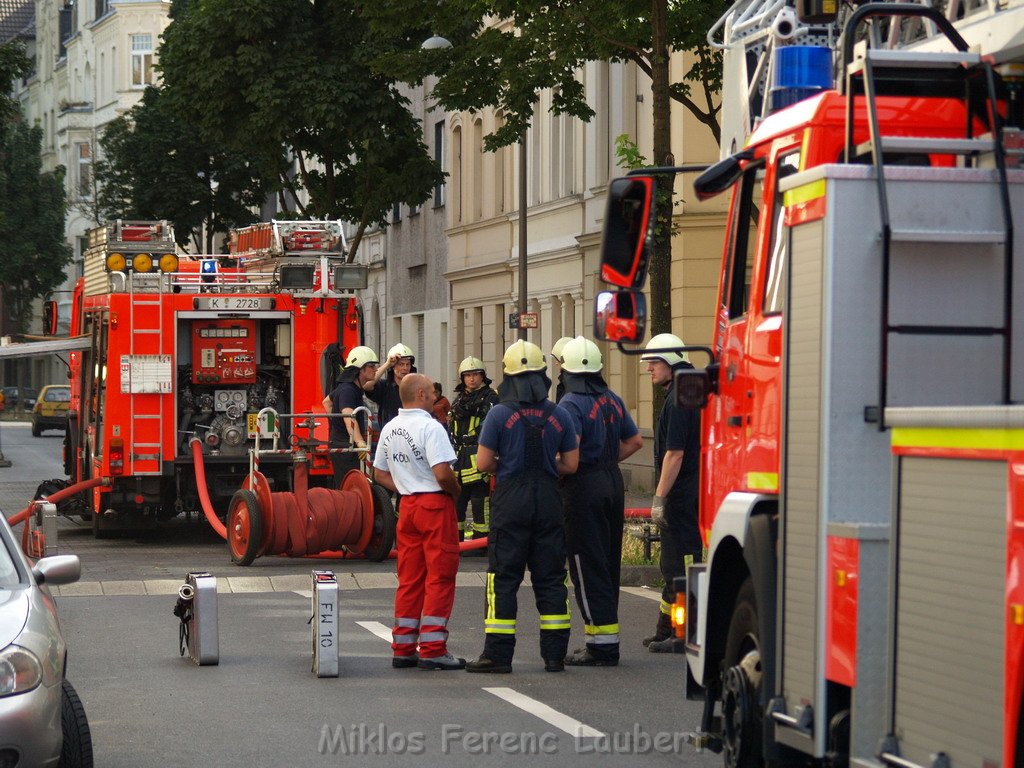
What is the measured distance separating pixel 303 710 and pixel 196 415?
11.2 m

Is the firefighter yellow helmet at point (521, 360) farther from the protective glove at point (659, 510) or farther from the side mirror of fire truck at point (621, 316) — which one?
the side mirror of fire truck at point (621, 316)

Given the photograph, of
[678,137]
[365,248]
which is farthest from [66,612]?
[365,248]

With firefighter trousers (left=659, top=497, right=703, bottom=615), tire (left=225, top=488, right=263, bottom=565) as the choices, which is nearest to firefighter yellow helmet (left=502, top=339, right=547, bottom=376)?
firefighter trousers (left=659, top=497, right=703, bottom=615)

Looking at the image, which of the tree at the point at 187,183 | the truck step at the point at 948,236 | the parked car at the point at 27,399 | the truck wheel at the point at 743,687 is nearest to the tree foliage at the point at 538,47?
the truck wheel at the point at 743,687

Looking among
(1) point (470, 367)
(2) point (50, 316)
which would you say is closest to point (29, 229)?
(2) point (50, 316)

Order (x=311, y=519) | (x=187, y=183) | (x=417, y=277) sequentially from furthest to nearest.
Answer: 1. (x=417, y=277)
2. (x=187, y=183)
3. (x=311, y=519)

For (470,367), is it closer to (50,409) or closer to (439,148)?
(439,148)

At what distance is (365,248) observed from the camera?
54.8 metres

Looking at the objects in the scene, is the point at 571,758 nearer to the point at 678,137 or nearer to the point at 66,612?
the point at 66,612

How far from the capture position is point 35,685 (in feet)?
22.7

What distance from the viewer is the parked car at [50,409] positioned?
59375 mm

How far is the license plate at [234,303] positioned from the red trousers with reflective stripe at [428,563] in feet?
31.6

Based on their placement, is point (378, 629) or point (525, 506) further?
point (378, 629)

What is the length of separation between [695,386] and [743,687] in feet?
4.33
